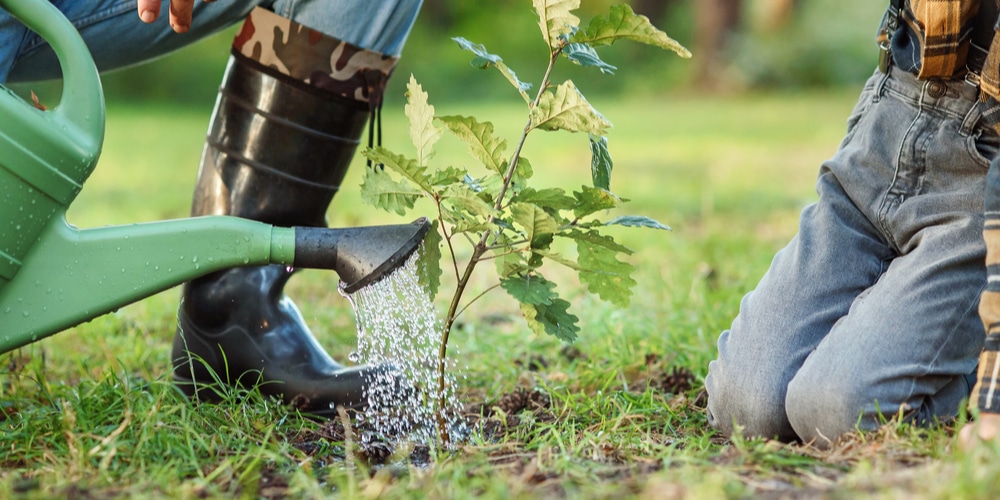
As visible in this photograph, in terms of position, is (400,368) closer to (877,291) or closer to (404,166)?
(404,166)

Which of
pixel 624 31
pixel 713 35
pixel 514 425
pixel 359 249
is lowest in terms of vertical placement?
pixel 514 425

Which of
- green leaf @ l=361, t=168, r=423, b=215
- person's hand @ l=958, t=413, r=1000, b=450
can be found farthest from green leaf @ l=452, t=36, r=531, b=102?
person's hand @ l=958, t=413, r=1000, b=450

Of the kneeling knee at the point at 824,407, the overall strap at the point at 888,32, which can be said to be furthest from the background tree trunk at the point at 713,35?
the kneeling knee at the point at 824,407

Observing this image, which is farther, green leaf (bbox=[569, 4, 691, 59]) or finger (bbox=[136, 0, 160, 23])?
finger (bbox=[136, 0, 160, 23])

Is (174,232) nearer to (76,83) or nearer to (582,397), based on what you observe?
(76,83)

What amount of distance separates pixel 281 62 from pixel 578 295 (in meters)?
1.44

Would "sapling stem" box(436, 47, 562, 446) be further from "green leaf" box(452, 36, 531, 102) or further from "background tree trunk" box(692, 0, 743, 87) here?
"background tree trunk" box(692, 0, 743, 87)

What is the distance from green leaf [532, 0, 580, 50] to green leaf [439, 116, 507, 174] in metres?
0.17

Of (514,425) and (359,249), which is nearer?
(359,249)

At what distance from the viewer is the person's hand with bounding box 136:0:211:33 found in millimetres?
1769

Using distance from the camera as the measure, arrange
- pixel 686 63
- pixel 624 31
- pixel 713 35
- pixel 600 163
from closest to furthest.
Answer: pixel 624 31, pixel 600 163, pixel 713 35, pixel 686 63

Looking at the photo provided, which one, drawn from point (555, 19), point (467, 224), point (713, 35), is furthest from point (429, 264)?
point (713, 35)

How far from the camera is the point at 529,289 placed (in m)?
1.62

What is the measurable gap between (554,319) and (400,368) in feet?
1.33
